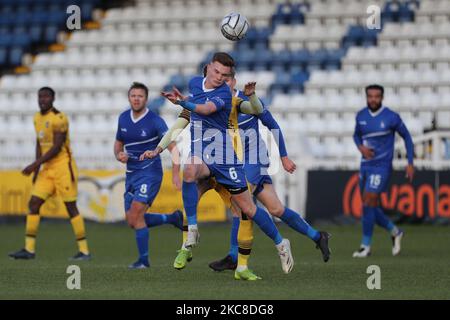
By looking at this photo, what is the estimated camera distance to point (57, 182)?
1309cm

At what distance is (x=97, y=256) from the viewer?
44.2 ft

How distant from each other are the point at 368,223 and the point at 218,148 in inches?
190

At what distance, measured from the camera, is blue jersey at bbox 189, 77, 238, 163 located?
30.3 ft

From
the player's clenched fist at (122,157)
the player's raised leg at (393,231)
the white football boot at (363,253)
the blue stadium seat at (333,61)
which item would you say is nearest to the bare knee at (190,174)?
the player's clenched fist at (122,157)

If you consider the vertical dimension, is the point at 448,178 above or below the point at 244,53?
below

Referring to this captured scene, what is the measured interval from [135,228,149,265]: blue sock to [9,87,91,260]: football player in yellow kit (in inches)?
74.1

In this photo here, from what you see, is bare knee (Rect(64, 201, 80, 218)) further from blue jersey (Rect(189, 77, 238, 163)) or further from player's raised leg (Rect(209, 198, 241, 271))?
blue jersey (Rect(189, 77, 238, 163))

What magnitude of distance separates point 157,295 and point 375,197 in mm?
6329

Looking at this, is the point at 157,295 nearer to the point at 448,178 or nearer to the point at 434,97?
the point at 448,178

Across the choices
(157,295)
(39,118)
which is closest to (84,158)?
(39,118)

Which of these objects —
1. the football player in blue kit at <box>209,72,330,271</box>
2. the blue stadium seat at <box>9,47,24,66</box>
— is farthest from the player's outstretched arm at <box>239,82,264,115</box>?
the blue stadium seat at <box>9,47,24,66</box>

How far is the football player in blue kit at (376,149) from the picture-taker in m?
13.6

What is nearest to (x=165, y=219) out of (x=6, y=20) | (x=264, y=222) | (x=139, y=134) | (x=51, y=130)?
(x=139, y=134)

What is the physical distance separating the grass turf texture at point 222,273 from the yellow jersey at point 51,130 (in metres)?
1.24
